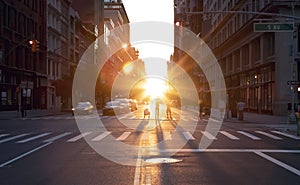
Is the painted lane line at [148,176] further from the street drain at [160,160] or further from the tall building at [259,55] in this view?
the tall building at [259,55]

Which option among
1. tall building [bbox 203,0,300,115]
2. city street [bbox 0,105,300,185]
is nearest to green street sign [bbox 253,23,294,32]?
tall building [bbox 203,0,300,115]

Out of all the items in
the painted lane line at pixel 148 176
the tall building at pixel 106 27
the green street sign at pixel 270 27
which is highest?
the tall building at pixel 106 27

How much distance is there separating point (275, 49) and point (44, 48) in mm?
35813

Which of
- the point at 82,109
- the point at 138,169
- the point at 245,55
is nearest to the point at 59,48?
the point at 82,109

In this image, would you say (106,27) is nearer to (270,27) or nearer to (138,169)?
(270,27)

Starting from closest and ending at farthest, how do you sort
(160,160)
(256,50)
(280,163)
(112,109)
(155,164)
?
(155,164), (280,163), (160,160), (112,109), (256,50)

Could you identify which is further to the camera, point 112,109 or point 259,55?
point 259,55

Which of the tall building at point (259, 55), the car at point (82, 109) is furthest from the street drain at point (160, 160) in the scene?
the car at point (82, 109)

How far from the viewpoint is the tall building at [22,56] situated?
53.1 metres

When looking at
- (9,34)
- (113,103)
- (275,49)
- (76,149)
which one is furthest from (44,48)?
(76,149)

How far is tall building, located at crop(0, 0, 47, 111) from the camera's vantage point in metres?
53.1

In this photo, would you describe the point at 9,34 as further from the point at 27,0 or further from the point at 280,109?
the point at 280,109

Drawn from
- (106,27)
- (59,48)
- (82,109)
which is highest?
(106,27)

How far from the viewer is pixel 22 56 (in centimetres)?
5991
